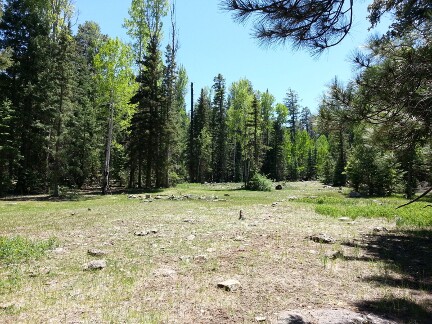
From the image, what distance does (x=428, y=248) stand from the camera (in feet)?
27.1

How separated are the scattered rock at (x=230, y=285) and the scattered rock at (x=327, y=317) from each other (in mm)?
979

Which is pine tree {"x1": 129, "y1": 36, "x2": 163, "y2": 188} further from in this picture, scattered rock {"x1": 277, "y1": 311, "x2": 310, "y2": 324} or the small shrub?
scattered rock {"x1": 277, "y1": 311, "x2": 310, "y2": 324}

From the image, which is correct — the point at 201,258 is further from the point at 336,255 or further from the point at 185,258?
the point at 336,255

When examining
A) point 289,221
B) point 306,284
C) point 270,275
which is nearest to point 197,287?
point 270,275

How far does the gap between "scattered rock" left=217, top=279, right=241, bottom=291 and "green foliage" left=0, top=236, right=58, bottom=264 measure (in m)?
4.05

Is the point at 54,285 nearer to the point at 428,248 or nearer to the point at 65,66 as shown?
the point at 428,248

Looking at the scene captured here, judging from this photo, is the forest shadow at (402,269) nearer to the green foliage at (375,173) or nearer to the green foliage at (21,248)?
the green foliage at (21,248)

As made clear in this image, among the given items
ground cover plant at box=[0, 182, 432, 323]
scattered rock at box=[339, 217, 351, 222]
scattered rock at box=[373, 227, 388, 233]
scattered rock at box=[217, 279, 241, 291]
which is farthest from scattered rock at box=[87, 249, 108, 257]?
scattered rock at box=[339, 217, 351, 222]

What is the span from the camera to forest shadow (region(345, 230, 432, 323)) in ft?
15.3

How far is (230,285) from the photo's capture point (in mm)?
5254

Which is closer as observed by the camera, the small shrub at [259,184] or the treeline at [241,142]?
the small shrub at [259,184]

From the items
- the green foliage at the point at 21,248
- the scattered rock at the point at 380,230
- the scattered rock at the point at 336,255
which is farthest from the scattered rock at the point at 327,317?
the scattered rock at the point at 380,230

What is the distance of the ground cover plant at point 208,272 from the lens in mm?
4551

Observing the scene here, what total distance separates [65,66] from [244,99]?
99.0 feet
